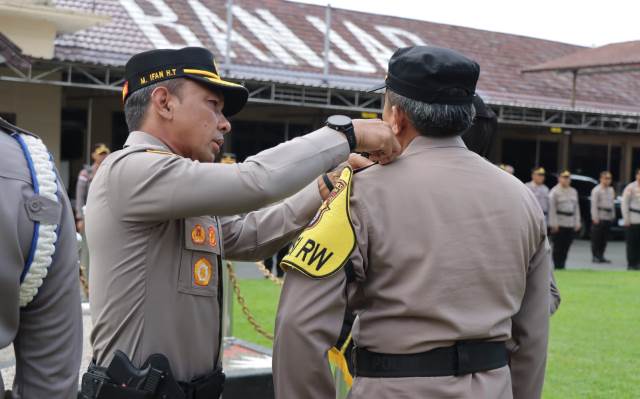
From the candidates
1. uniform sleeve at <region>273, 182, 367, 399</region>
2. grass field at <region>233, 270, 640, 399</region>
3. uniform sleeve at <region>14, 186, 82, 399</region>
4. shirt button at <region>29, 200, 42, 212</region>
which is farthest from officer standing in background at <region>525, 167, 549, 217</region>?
shirt button at <region>29, 200, 42, 212</region>

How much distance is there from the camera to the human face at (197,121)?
9.23 feet

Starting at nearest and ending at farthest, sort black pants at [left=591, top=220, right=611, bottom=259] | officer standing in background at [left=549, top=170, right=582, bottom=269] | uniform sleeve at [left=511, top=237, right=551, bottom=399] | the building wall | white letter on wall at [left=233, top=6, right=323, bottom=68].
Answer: uniform sleeve at [left=511, top=237, right=551, bottom=399]
officer standing in background at [left=549, top=170, right=582, bottom=269]
black pants at [left=591, top=220, right=611, bottom=259]
the building wall
white letter on wall at [left=233, top=6, right=323, bottom=68]

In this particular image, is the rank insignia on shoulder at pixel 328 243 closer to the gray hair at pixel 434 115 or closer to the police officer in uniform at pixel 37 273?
the gray hair at pixel 434 115

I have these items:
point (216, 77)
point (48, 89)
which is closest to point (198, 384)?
point (216, 77)

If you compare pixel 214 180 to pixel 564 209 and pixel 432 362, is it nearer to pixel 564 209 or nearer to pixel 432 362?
pixel 432 362

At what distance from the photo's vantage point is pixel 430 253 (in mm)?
2564

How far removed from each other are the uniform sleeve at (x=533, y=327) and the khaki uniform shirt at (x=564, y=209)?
606 inches

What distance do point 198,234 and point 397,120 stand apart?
2.31ft

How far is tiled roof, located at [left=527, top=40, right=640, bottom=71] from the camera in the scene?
75.9 feet

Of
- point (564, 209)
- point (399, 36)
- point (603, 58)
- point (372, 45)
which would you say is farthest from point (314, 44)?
point (564, 209)

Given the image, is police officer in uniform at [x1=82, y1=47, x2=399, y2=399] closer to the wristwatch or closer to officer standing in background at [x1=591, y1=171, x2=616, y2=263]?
the wristwatch

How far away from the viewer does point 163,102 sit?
282cm

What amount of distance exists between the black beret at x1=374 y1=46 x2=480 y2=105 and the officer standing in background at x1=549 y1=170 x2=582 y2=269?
15.0 meters

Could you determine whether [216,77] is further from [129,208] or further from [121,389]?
[121,389]
